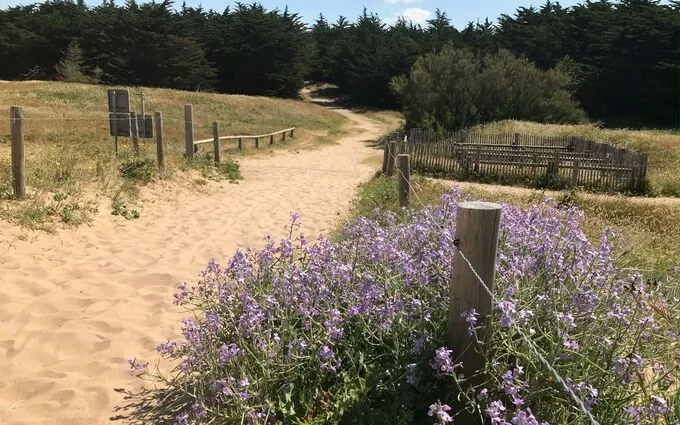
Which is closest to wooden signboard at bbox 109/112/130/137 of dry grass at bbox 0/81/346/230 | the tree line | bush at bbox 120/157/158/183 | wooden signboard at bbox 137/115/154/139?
wooden signboard at bbox 137/115/154/139

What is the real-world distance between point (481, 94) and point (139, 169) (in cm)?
2395

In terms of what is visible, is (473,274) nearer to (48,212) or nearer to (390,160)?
(48,212)

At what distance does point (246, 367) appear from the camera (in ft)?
10.0

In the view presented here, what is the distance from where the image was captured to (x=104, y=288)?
5602mm

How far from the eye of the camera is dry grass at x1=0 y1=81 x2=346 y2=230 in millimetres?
8430

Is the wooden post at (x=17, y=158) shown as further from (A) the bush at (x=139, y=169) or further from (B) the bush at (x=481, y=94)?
(B) the bush at (x=481, y=94)

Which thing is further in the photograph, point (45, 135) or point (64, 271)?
point (45, 135)

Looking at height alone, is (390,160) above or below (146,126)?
below

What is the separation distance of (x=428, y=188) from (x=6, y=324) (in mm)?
8213

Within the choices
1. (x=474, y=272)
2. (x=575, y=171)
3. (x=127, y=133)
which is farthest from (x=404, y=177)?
(x=575, y=171)

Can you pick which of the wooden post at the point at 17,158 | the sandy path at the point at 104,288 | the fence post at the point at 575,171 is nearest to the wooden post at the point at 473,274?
the sandy path at the point at 104,288

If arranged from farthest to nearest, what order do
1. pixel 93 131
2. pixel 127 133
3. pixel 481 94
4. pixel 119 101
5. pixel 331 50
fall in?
1. pixel 331 50
2. pixel 481 94
3. pixel 93 131
4. pixel 119 101
5. pixel 127 133

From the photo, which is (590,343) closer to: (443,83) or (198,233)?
(198,233)

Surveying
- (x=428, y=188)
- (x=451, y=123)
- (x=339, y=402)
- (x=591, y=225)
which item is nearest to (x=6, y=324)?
(x=339, y=402)
